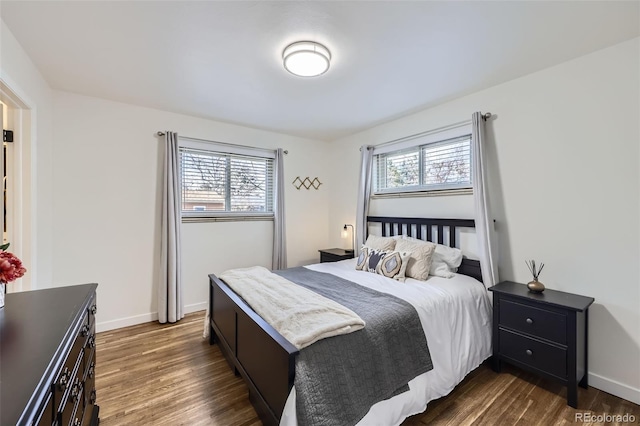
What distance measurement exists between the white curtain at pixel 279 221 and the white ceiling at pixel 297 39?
1.24 meters

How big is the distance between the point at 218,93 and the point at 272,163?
152cm

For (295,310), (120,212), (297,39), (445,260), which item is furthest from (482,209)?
(120,212)

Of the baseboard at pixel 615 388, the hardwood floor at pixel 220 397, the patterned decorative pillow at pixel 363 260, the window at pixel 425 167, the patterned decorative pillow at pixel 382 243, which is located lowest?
the hardwood floor at pixel 220 397

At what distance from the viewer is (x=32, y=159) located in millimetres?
2246

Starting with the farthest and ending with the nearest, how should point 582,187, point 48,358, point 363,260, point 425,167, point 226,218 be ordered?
1. point 226,218
2. point 425,167
3. point 363,260
4. point 582,187
5. point 48,358

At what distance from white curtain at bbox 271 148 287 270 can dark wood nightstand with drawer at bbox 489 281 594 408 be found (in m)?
2.69

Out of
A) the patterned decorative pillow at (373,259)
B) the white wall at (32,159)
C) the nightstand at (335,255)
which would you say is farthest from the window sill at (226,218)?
the patterned decorative pillow at (373,259)

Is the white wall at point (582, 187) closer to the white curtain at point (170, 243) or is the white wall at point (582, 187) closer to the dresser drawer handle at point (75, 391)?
the dresser drawer handle at point (75, 391)

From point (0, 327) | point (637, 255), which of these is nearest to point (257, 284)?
point (0, 327)

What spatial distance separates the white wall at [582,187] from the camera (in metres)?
1.96

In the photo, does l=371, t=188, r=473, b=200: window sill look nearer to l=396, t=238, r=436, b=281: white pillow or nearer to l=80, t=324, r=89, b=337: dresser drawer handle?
l=396, t=238, r=436, b=281: white pillow

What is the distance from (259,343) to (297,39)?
6.65 feet

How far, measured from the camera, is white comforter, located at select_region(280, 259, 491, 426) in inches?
65.0

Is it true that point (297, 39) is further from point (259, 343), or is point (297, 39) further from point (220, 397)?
point (220, 397)
